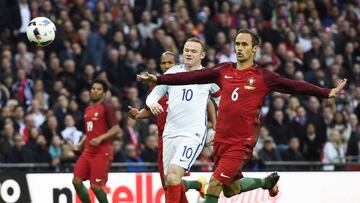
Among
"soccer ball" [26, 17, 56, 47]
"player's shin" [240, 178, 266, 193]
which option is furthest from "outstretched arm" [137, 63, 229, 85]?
"soccer ball" [26, 17, 56, 47]

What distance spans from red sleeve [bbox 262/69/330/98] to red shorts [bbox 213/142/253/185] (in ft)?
2.46

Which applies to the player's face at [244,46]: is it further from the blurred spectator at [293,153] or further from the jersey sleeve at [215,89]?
the blurred spectator at [293,153]

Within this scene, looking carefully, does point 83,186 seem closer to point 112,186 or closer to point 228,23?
point 112,186

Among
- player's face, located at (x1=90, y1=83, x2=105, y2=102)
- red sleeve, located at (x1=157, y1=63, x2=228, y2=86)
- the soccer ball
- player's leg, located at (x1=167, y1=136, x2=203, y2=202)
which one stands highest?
the soccer ball

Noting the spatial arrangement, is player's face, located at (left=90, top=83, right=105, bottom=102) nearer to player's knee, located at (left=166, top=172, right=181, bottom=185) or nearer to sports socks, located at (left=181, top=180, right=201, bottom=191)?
sports socks, located at (left=181, top=180, right=201, bottom=191)

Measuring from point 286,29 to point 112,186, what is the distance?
9.78 m

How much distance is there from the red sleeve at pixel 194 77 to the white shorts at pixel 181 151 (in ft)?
3.72

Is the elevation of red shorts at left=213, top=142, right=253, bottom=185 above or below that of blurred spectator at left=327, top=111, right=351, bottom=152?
above

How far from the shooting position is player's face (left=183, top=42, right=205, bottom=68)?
14.2 meters

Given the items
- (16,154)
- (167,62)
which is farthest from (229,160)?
(16,154)

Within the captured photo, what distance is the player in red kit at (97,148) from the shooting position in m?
16.4

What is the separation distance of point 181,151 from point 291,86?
5.98ft

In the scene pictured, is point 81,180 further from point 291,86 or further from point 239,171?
point 291,86

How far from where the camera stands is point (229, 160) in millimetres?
12984
